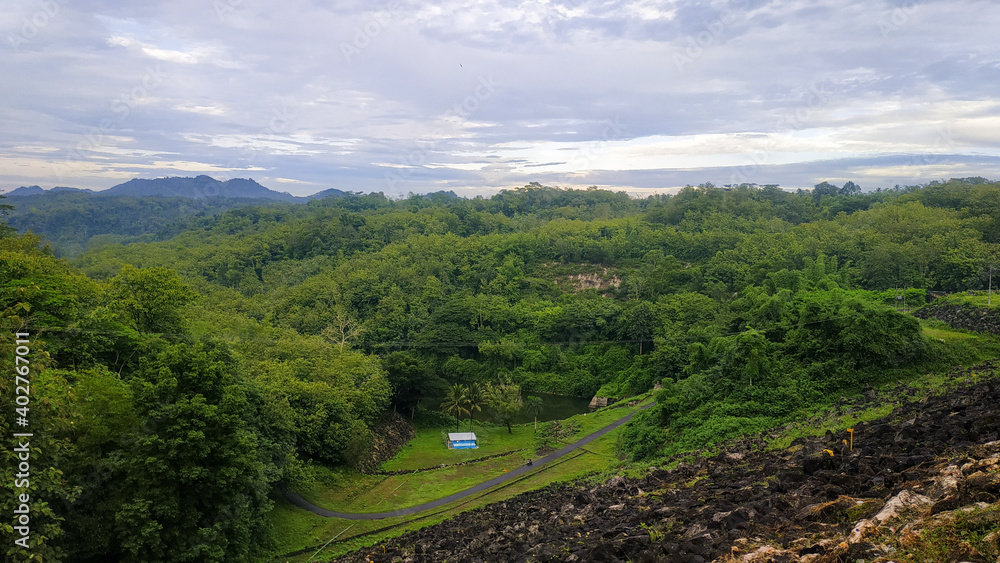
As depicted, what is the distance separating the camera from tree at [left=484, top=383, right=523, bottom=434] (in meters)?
39.1

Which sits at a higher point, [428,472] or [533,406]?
[428,472]

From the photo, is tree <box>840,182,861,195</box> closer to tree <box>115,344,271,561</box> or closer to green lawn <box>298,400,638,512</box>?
green lawn <box>298,400,638,512</box>

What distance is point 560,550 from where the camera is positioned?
Result: 10797mm

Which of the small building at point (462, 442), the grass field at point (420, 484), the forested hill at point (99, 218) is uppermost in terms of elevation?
the forested hill at point (99, 218)

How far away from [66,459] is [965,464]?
758 inches

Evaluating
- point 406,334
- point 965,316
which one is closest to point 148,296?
point 406,334

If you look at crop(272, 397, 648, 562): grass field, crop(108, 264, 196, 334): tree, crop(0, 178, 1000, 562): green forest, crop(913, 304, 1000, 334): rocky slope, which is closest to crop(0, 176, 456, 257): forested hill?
crop(0, 178, 1000, 562): green forest

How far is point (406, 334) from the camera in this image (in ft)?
192

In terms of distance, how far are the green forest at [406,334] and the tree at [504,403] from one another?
758mm

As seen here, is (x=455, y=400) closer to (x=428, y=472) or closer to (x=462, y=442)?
(x=462, y=442)

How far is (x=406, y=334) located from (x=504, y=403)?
22075 mm

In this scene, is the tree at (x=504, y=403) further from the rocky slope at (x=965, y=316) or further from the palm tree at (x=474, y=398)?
the rocky slope at (x=965, y=316)

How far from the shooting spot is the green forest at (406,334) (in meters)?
15.3

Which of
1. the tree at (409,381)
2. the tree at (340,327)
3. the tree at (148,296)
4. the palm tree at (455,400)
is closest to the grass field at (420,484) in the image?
the palm tree at (455,400)
